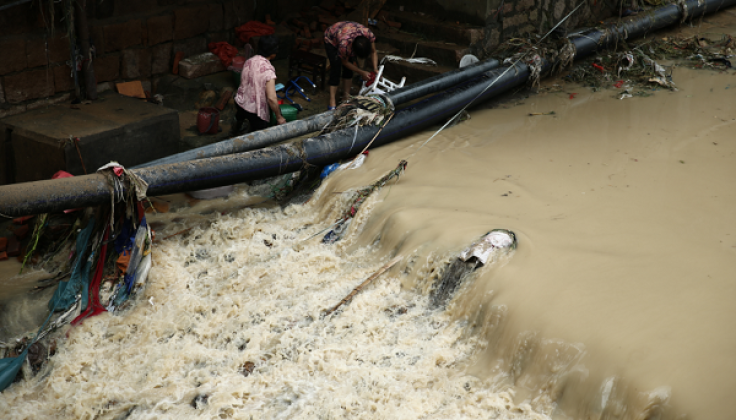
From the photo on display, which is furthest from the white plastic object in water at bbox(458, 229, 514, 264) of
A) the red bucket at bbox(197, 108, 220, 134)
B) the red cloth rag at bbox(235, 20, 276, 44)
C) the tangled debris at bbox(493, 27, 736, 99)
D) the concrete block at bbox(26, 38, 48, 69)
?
the red cloth rag at bbox(235, 20, 276, 44)

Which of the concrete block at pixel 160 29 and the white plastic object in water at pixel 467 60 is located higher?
the white plastic object in water at pixel 467 60

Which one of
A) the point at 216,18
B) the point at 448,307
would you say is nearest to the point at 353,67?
the point at 216,18

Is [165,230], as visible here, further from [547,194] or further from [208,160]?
[547,194]

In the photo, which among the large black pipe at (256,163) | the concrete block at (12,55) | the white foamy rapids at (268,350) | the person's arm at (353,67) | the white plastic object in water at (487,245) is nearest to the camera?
the white foamy rapids at (268,350)

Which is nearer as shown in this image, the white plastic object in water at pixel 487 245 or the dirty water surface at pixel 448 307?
the dirty water surface at pixel 448 307

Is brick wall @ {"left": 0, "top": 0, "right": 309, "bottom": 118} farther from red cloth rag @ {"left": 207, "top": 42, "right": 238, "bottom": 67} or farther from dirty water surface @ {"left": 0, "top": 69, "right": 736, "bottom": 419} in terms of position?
dirty water surface @ {"left": 0, "top": 69, "right": 736, "bottom": 419}

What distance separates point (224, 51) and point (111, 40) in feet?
4.76

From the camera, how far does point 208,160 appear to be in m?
4.69

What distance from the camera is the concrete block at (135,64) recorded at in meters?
6.77

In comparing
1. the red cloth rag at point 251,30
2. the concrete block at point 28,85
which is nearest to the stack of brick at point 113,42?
the concrete block at point 28,85

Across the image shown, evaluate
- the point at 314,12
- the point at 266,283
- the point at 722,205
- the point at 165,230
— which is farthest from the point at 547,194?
the point at 314,12

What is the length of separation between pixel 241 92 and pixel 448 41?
2.96 metres

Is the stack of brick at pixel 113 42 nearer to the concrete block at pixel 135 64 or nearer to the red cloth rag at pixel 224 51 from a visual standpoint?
the concrete block at pixel 135 64

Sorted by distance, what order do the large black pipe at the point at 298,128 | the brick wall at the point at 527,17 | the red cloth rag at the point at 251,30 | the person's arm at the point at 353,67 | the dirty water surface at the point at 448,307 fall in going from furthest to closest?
the red cloth rag at the point at 251,30 → the brick wall at the point at 527,17 → the person's arm at the point at 353,67 → the large black pipe at the point at 298,128 → the dirty water surface at the point at 448,307
